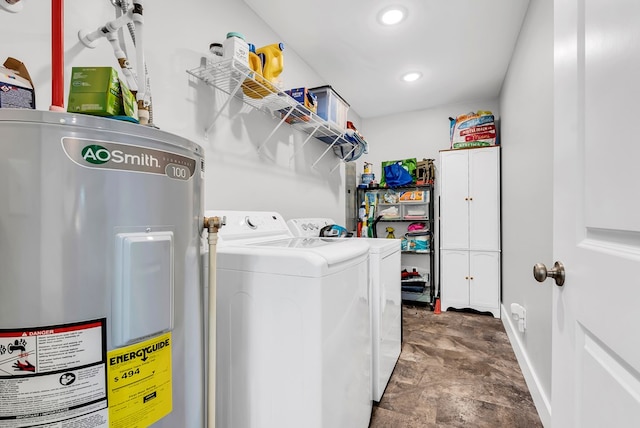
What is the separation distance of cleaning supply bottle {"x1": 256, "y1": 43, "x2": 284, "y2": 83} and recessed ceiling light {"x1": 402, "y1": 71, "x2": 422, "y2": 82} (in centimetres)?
168

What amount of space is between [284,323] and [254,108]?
1.47m

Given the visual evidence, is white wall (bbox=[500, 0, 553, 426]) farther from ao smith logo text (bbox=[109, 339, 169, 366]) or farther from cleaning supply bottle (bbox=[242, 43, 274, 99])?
ao smith logo text (bbox=[109, 339, 169, 366])

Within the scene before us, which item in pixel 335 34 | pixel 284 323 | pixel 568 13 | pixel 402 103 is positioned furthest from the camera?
pixel 402 103

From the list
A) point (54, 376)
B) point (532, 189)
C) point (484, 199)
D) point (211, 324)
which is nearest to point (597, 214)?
point (211, 324)

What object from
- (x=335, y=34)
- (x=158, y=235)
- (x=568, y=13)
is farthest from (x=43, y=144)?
(x=335, y=34)

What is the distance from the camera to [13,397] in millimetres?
530

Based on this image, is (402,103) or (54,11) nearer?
(54,11)

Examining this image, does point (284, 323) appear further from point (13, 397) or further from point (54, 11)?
point (54, 11)

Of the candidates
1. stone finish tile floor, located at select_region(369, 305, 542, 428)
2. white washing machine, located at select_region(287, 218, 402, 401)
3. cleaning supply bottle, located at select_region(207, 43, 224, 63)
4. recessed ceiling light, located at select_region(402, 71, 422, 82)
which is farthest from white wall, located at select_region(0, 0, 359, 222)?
stone finish tile floor, located at select_region(369, 305, 542, 428)

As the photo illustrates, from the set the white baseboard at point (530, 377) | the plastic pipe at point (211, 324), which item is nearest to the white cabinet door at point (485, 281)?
the white baseboard at point (530, 377)

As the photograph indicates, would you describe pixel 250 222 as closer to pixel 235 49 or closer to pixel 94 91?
pixel 235 49

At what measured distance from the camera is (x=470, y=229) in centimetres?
336

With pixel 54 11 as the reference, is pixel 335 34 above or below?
above

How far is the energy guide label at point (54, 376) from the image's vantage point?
20.9 inches
